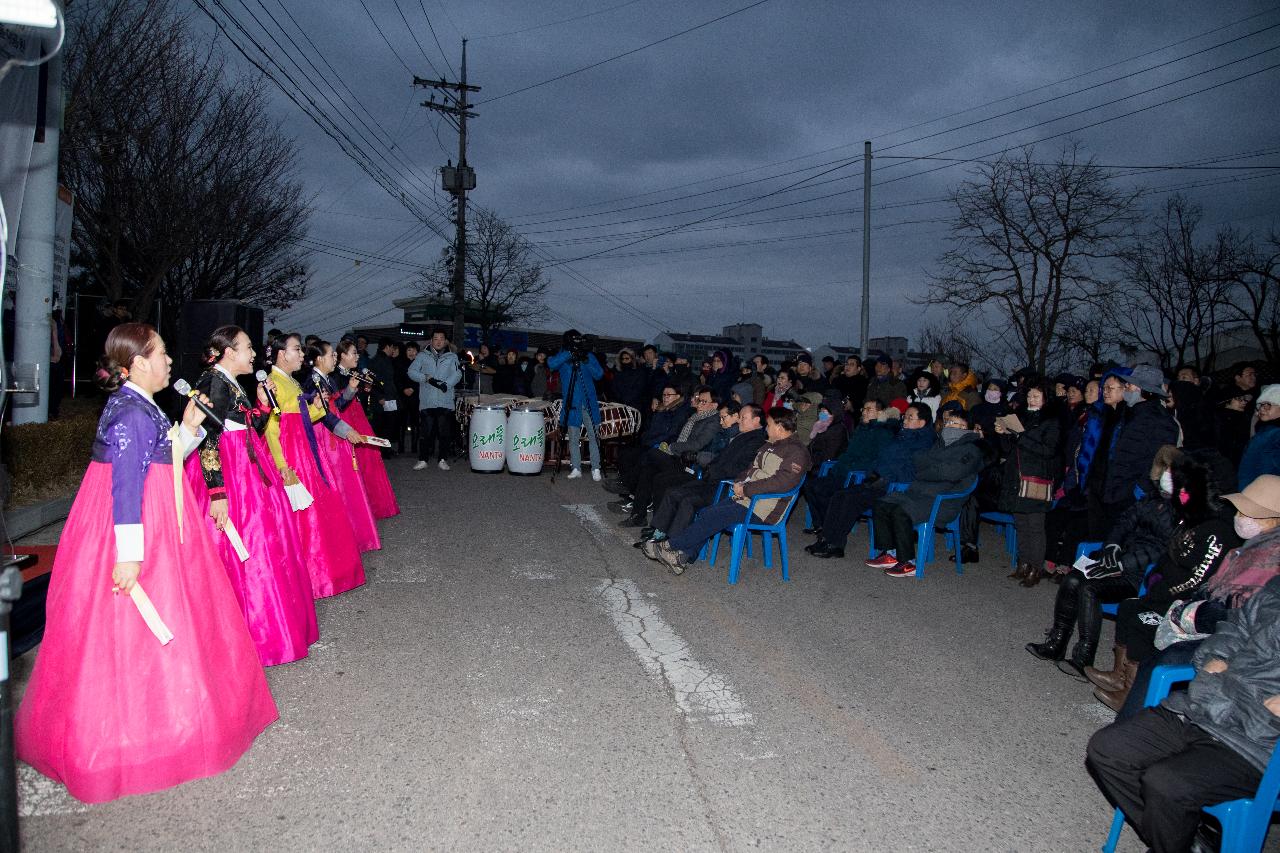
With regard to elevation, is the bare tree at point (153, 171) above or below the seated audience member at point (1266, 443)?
above

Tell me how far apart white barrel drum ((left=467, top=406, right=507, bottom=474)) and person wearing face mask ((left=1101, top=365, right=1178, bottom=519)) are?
811 centimetres

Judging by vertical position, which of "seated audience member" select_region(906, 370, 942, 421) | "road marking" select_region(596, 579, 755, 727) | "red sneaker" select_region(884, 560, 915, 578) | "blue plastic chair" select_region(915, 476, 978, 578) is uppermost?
"seated audience member" select_region(906, 370, 942, 421)

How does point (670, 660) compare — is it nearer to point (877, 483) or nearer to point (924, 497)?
point (924, 497)

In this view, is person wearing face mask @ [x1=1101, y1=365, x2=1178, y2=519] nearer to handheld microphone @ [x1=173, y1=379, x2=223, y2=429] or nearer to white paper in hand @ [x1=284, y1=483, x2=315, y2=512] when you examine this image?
white paper in hand @ [x1=284, y1=483, x2=315, y2=512]

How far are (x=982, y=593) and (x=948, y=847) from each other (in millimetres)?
3921

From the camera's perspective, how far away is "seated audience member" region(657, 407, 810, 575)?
6.97m

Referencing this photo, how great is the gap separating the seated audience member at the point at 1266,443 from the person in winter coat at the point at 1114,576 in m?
2.44

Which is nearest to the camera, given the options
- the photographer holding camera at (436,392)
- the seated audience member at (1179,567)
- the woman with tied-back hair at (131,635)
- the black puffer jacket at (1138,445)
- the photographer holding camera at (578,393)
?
the woman with tied-back hair at (131,635)

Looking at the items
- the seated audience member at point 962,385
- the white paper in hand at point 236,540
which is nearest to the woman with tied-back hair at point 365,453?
the white paper in hand at point 236,540

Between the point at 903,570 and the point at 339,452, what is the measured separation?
4.85 m

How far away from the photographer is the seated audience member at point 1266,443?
6672 millimetres

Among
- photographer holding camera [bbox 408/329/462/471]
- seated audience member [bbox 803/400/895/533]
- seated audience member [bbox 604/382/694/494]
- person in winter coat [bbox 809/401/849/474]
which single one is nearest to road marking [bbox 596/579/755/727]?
seated audience member [bbox 803/400/895/533]

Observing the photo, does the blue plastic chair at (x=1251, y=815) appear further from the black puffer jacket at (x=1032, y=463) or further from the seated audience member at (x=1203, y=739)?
the black puffer jacket at (x=1032, y=463)

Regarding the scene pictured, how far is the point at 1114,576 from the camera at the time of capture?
4.95 metres
